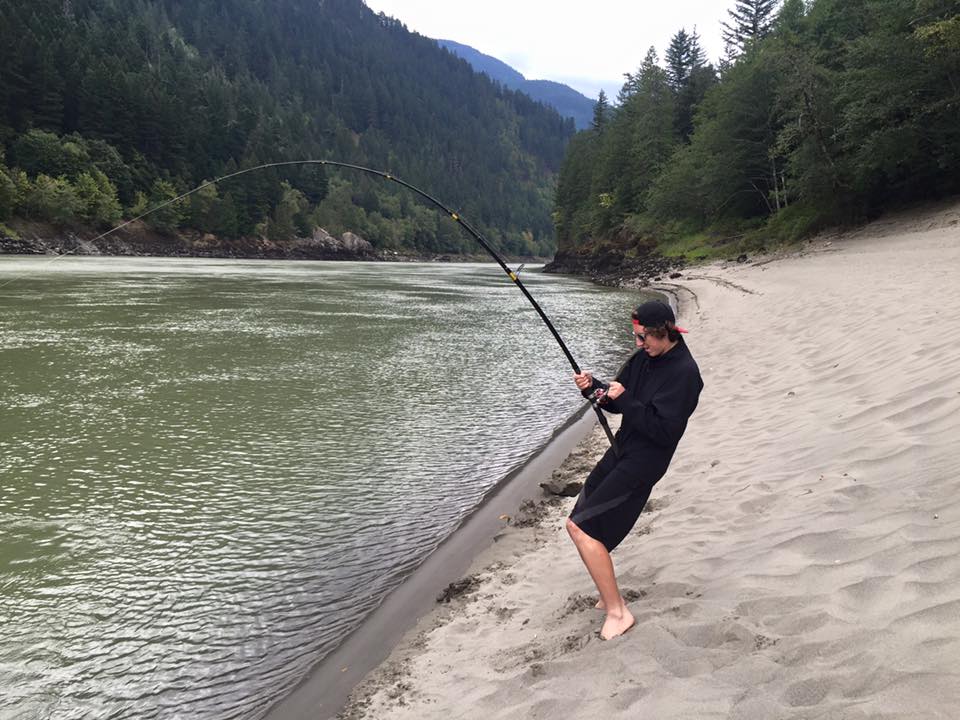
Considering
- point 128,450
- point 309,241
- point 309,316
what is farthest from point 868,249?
point 309,241

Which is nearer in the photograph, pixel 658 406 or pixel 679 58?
pixel 658 406

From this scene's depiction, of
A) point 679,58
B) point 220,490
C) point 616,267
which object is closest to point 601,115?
point 679,58

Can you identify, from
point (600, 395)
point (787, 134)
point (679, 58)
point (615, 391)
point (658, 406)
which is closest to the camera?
point (658, 406)

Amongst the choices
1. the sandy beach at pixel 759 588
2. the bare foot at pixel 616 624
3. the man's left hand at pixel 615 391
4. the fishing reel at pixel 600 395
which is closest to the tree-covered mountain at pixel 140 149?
the sandy beach at pixel 759 588

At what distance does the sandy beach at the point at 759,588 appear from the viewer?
281 centimetres

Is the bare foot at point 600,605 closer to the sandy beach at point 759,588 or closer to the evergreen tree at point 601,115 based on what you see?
the sandy beach at point 759,588

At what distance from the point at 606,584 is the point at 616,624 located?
226 millimetres

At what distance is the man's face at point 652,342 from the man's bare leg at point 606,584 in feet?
3.84

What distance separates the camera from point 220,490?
712 centimetres

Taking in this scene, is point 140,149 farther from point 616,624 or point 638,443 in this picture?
point 616,624

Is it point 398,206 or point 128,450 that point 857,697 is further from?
→ point 398,206

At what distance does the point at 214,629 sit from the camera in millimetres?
4676

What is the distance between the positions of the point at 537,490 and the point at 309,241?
10946 cm

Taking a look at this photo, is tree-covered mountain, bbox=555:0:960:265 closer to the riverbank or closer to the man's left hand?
the man's left hand
